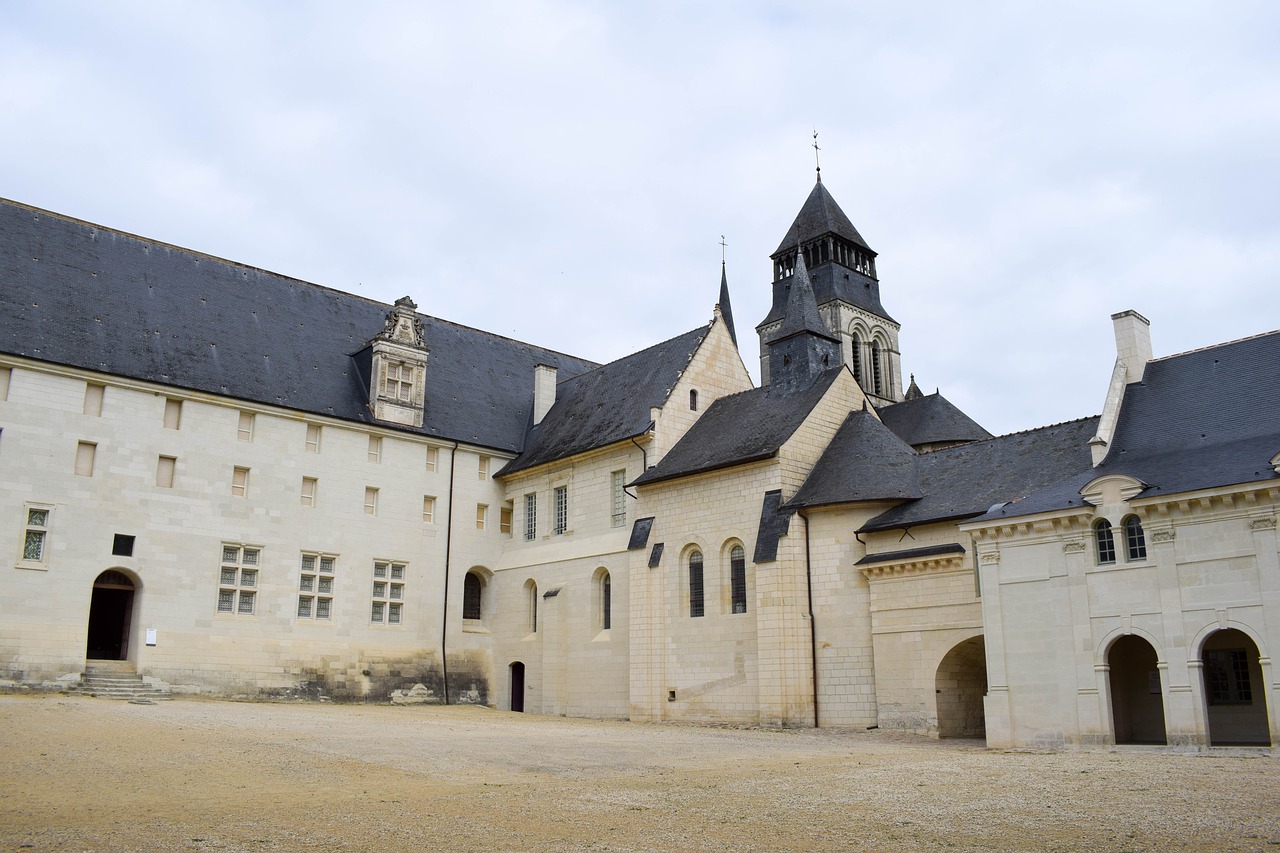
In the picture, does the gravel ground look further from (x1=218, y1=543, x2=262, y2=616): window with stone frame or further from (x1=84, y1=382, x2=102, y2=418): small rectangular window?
(x1=84, y1=382, x2=102, y2=418): small rectangular window

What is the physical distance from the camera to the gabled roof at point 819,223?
241 feet

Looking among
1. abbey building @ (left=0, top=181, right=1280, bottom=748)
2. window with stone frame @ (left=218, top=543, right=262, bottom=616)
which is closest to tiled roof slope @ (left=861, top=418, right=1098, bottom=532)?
abbey building @ (left=0, top=181, right=1280, bottom=748)

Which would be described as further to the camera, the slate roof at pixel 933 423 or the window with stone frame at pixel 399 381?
the slate roof at pixel 933 423

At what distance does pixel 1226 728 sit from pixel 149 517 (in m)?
27.7

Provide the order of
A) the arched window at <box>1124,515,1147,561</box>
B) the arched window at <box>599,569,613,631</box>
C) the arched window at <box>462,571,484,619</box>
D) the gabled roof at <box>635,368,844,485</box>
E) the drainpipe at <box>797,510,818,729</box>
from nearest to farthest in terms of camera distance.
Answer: the arched window at <box>1124,515,1147,561</box> < the drainpipe at <box>797,510,818,729</box> < the gabled roof at <box>635,368,844,485</box> < the arched window at <box>599,569,613,631</box> < the arched window at <box>462,571,484,619</box>

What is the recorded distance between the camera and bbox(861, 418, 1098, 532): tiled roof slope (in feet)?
81.3

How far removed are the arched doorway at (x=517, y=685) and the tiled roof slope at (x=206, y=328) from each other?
316 inches

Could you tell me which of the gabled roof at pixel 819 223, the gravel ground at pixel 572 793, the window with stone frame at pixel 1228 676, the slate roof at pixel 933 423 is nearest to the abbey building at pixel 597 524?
the window with stone frame at pixel 1228 676

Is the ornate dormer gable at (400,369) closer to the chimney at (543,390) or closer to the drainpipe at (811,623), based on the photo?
the chimney at (543,390)

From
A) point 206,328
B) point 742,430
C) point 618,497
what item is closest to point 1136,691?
point 742,430

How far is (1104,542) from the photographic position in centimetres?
2077

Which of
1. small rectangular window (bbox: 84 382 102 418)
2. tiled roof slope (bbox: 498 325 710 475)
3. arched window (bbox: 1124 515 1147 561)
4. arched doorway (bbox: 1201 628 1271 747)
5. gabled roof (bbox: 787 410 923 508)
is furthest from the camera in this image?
tiled roof slope (bbox: 498 325 710 475)

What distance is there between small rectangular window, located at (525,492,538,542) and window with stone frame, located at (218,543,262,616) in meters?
9.28

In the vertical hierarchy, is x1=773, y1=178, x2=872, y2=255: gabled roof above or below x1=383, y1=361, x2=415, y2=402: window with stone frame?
above
